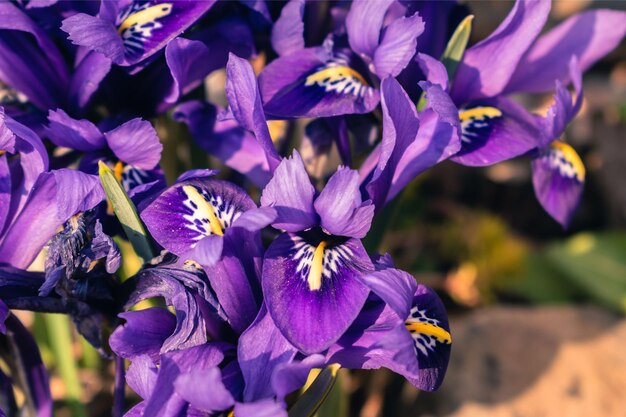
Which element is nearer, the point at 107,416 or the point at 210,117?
the point at 210,117

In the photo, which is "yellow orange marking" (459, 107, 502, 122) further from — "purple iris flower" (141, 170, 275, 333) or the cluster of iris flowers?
"purple iris flower" (141, 170, 275, 333)

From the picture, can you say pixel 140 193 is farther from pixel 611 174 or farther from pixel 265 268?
pixel 611 174

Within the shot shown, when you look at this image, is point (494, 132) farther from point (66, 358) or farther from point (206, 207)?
point (66, 358)

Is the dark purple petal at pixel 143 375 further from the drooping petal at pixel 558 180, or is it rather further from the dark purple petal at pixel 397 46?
the drooping petal at pixel 558 180

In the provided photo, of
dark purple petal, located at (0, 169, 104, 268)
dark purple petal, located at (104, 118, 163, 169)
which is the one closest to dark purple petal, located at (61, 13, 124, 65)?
dark purple petal, located at (104, 118, 163, 169)

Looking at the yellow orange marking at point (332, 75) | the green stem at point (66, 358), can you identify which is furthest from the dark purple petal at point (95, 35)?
the green stem at point (66, 358)

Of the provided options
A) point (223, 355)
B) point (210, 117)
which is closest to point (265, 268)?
point (223, 355)
